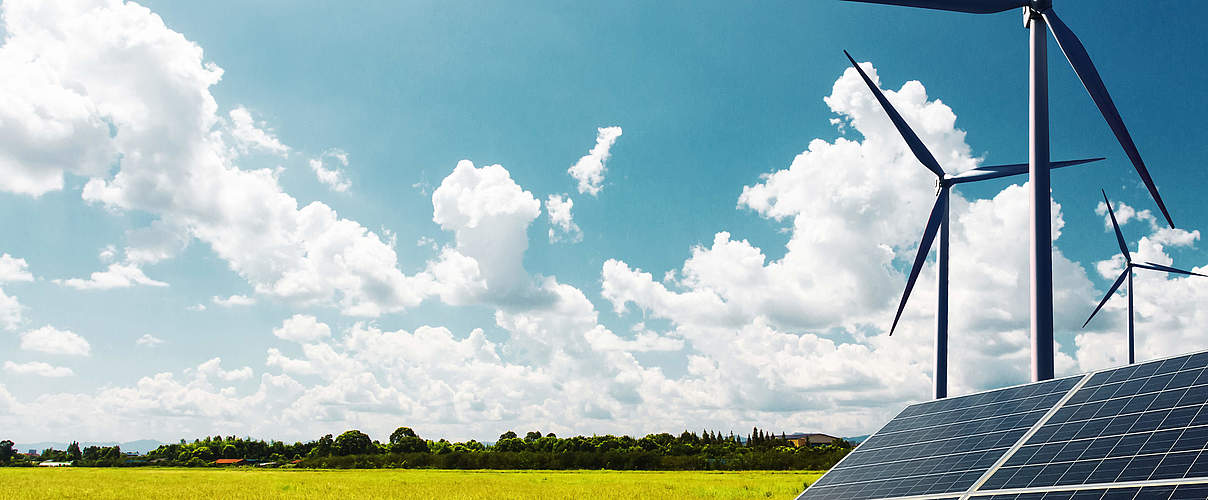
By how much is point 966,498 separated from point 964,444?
393 cm

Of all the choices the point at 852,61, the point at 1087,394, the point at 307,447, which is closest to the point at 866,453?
the point at 1087,394

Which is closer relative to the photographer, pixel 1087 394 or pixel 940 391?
pixel 1087 394

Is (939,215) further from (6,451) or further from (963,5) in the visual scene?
(6,451)

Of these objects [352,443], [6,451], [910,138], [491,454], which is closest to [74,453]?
[6,451]

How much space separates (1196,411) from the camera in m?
15.7

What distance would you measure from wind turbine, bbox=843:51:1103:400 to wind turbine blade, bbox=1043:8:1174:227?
9.00m

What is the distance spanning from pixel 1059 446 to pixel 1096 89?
13.7m

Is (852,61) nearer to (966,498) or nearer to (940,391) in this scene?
(940,391)

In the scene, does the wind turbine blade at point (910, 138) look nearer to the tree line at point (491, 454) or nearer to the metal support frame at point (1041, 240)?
the metal support frame at point (1041, 240)

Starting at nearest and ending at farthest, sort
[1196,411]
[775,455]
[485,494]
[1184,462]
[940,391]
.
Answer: [1184,462], [1196,411], [940,391], [485,494], [775,455]

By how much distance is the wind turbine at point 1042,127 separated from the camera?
2159 centimetres

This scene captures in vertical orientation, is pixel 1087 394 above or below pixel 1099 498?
above

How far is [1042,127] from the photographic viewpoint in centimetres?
2253

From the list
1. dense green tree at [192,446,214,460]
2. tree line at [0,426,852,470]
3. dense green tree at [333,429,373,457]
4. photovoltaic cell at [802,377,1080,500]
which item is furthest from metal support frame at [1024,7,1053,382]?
dense green tree at [192,446,214,460]
